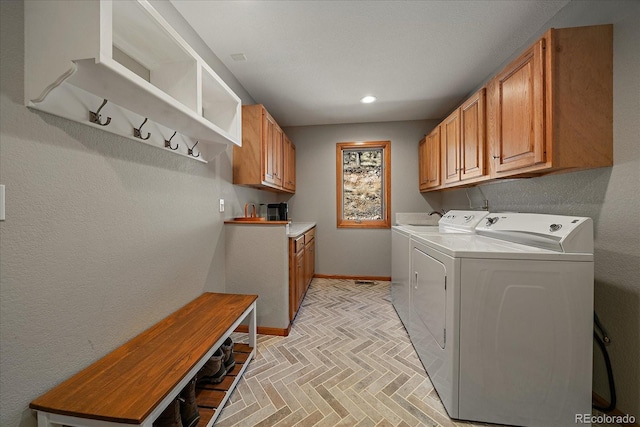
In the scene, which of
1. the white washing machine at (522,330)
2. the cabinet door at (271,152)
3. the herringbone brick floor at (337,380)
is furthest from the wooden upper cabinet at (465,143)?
the cabinet door at (271,152)

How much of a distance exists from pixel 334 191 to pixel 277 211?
125cm

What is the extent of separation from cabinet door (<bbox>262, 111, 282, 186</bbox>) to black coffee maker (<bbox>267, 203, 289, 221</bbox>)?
0.29 m

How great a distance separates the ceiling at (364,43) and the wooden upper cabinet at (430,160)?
53 centimetres

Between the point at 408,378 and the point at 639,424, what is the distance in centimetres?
113

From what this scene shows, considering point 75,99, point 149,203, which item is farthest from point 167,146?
point 75,99

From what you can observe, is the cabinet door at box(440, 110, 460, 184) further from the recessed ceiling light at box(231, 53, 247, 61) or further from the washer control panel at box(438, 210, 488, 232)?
the recessed ceiling light at box(231, 53, 247, 61)

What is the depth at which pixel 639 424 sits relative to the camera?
1262mm

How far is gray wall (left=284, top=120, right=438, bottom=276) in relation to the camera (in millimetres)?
4027

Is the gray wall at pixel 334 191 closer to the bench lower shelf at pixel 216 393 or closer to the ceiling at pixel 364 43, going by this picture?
the ceiling at pixel 364 43

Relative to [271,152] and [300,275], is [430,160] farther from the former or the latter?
[300,275]

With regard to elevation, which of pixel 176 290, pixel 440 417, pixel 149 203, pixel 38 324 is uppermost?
pixel 149 203

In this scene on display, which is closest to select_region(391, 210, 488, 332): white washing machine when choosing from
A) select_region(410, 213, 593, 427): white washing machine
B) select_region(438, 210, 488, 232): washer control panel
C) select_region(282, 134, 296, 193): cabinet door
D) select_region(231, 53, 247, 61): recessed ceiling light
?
select_region(438, 210, 488, 232): washer control panel

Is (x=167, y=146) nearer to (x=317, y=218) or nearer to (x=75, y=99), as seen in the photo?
(x=75, y=99)

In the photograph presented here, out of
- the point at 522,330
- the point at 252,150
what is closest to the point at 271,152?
the point at 252,150
